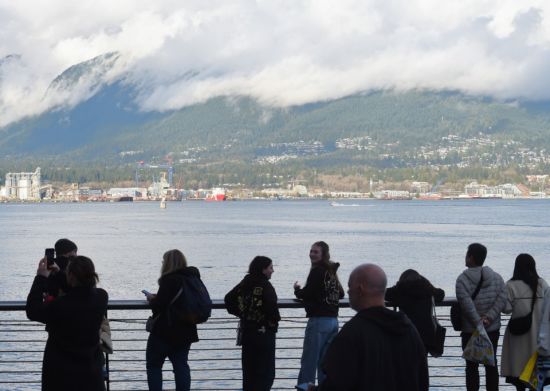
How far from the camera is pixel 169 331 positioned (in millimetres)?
9211

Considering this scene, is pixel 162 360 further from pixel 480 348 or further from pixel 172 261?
pixel 480 348

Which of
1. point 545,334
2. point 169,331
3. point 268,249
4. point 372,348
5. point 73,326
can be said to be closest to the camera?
point 372,348

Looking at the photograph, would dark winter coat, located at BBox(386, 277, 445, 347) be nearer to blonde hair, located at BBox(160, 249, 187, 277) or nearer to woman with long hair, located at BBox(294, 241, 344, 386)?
woman with long hair, located at BBox(294, 241, 344, 386)

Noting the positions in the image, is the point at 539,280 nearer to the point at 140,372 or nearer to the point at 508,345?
the point at 508,345

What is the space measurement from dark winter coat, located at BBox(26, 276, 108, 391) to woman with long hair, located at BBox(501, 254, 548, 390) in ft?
13.1

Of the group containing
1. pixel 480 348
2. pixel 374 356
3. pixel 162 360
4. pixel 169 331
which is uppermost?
pixel 374 356

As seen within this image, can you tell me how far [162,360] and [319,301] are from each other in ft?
5.05

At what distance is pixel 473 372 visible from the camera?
994 cm

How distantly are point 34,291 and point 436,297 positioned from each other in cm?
395

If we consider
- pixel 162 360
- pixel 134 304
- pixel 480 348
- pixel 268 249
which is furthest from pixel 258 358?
pixel 268 249

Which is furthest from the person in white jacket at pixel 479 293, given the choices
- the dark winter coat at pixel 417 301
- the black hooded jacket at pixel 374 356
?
Answer: the black hooded jacket at pixel 374 356

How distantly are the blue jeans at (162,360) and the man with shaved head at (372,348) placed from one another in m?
4.19

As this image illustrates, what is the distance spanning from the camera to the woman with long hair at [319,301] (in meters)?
9.52

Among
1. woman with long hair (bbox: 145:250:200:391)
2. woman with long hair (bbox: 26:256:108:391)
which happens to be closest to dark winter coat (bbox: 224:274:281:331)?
woman with long hair (bbox: 145:250:200:391)
